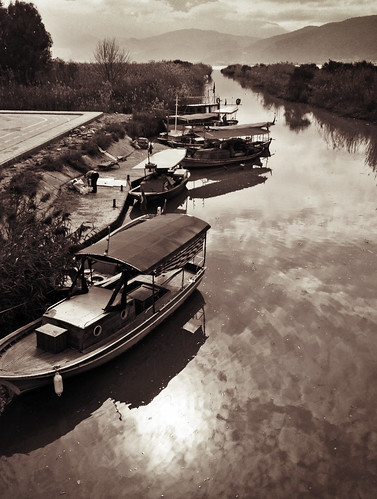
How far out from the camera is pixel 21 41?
4528cm

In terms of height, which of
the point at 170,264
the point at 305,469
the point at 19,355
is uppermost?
the point at 170,264

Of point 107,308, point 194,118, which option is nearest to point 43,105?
point 194,118

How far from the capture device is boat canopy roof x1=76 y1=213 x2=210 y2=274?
37.0ft

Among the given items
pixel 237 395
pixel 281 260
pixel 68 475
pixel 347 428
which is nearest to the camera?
pixel 68 475

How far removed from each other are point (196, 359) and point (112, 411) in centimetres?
279

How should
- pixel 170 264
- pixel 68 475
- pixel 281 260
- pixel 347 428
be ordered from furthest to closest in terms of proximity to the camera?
pixel 281 260
pixel 170 264
pixel 347 428
pixel 68 475

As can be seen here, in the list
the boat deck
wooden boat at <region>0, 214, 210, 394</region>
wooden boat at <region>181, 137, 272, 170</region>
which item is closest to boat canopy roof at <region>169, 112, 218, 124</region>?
wooden boat at <region>181, 137, 272, 170</region>

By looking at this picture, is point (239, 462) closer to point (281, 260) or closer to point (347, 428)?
point (347, 428)

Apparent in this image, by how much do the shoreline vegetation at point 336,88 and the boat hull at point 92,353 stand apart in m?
43.8

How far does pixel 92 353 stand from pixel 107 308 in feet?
3.87

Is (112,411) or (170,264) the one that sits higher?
(170,264)

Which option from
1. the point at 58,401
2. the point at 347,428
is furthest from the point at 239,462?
the point at 58,401

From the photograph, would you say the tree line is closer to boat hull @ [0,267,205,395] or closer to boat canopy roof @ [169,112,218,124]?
boat hull @ [0,267,205,395]

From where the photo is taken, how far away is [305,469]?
8805 millimetres
